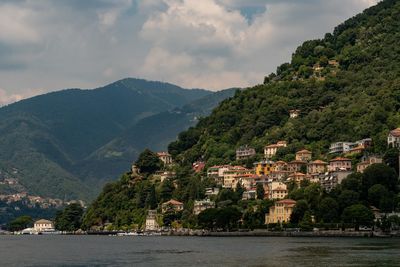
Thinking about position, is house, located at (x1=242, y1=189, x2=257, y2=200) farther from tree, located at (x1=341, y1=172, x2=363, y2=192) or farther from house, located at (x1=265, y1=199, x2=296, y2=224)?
tree, located at (x1=341, y1=172, x2=363, y2=192)

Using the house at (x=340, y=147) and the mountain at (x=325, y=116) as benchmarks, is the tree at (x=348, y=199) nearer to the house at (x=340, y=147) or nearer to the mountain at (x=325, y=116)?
the mountain at (x=325, y=116)

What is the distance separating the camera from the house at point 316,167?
158750 mm

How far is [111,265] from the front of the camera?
7869 centimetres

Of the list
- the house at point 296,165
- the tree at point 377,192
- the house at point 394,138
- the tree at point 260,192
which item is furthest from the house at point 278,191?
the tree at point 377,192

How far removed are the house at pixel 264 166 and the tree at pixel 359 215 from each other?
44674mm

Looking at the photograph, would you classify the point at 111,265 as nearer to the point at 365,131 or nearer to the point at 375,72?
the point at 365,131

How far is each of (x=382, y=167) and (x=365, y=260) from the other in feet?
190

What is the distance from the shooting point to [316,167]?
523 feet

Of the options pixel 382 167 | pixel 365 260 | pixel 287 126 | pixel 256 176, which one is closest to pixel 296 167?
pixel 256 176

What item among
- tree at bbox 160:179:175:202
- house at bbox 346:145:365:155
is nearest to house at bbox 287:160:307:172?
house at bbox 346:145:365:155

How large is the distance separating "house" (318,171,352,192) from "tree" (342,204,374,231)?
55.4ft

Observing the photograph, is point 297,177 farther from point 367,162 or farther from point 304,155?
point 367,162

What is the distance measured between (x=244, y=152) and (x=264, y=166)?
1103 cm

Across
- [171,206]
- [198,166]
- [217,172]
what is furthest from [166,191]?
[198,166]
